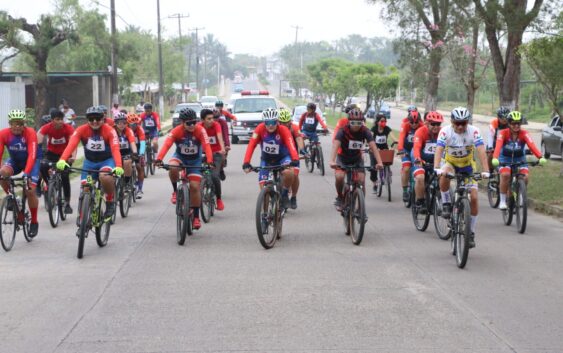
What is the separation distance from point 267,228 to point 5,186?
11.9ft

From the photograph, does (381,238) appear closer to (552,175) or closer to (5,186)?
(5,186)

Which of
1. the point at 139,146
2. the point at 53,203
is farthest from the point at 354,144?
the point at 139,146

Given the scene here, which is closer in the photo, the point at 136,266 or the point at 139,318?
the point at 139,318

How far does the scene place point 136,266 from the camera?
9609 millimetres

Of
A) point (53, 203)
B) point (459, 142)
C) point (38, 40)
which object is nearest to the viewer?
point (459, 142)

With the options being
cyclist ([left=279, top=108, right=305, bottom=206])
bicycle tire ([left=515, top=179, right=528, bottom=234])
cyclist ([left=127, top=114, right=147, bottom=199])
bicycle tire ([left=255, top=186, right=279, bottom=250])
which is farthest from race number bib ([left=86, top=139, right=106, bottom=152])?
bicycle tire ([left=515, top=179, right=528, bottom=234])

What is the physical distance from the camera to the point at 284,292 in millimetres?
8125

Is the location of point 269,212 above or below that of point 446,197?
below

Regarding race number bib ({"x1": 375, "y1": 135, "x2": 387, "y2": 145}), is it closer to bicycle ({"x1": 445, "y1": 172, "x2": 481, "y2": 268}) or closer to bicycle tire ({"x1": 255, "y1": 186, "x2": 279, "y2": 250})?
bicycle tire ({"x1": 255, "y1": 186, "x2": 279, "y2": 250})

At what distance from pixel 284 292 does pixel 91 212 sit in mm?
3383

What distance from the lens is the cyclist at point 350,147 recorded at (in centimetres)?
1166

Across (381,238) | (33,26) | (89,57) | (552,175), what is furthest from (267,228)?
(89,57)

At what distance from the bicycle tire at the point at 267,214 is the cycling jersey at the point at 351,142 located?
1569mm

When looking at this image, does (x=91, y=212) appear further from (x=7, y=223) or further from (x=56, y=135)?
(x=56, y=135)
